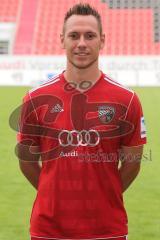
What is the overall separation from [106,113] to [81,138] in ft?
0.55

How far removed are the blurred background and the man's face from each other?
96cm

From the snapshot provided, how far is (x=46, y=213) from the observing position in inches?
97.1

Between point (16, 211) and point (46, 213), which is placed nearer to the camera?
point (46, 213)

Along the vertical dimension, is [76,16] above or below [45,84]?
above

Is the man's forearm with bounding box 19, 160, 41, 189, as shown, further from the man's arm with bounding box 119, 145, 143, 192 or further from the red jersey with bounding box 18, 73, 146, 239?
the man's arm with bounding box 119, 145, 143, 192

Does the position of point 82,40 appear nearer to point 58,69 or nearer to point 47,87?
point 47,87

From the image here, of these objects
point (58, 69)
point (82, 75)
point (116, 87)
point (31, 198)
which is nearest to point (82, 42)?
point (82, 75)

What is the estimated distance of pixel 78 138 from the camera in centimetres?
242

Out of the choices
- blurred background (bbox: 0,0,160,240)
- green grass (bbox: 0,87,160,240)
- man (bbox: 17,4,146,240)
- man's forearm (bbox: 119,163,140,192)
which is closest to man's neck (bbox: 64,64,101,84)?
man (bbox: 17,4,146,240)

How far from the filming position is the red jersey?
2424mm

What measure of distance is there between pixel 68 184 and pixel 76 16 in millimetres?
793

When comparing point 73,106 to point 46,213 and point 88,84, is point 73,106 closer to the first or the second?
point 88,84

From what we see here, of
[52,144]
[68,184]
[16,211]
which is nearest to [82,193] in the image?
[68,184]
